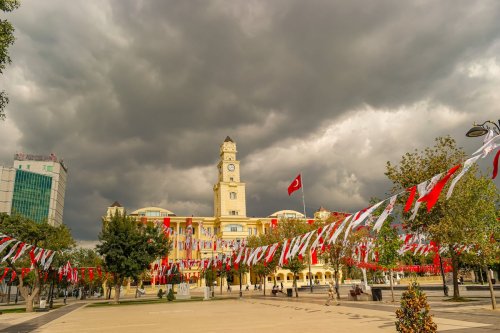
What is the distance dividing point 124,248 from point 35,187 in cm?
12043

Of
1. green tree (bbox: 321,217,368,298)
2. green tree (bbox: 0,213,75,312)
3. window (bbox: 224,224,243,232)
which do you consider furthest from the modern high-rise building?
green tree (bbox: 321,217,368,298)

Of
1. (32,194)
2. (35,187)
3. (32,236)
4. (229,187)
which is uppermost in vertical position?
(35,187)

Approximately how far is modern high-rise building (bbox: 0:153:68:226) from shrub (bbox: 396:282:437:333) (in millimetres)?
134460

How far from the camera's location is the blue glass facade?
137m

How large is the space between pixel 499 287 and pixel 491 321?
25.5 metres

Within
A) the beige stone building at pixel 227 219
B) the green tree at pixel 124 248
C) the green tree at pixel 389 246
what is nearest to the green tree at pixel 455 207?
the green tree at pixel 389 246

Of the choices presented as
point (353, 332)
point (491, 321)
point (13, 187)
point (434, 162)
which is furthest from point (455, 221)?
point (13, 187)

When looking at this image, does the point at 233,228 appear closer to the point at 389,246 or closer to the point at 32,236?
the point at 32,236

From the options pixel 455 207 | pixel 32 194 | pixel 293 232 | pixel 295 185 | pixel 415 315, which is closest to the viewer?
pixel 415 315

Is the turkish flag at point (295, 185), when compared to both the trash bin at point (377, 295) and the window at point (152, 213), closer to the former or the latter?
the trash bin at point (377, 295)

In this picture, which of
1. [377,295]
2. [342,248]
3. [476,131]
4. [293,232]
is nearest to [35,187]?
[293,232]

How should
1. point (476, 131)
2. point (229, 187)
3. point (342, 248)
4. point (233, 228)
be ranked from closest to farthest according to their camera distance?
point (476, 131)
point (342, 248)
point (233, 228)
point (229, 187)

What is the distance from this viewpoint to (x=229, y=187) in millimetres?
105438

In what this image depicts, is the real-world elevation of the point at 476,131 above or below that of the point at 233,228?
below
